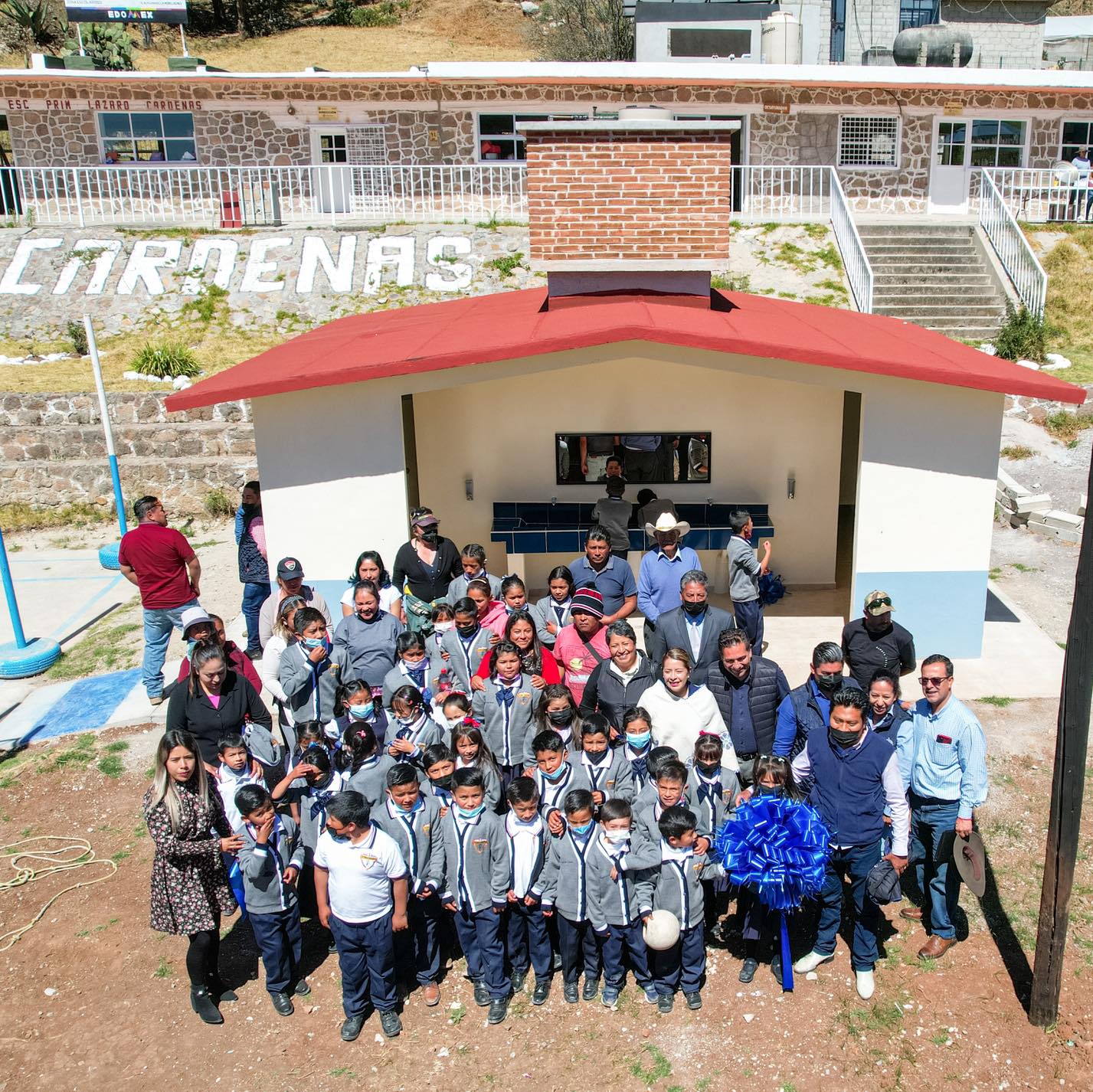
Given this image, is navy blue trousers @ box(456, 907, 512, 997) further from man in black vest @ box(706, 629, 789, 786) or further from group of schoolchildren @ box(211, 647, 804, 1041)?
man in black vest @ box(706, 629, 789, 786)

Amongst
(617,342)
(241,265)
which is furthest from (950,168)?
(617,342)

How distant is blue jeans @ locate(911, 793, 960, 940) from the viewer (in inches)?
204

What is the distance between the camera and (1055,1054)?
4.66m

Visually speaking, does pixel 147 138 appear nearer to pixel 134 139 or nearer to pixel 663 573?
pixel 134 139

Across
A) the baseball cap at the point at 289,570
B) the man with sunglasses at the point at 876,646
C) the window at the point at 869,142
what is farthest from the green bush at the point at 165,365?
the window at the point at 869,142

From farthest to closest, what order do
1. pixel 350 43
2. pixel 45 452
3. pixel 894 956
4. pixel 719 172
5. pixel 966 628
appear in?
pixel 350 43 → pixel 45 452 → pixel 719 172 → pixel 966 628 → pixel 894 956

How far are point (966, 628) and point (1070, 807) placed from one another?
4419 millimetres

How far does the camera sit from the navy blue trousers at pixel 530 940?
16.3ft

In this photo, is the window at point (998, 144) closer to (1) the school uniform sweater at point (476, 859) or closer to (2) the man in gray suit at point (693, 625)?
(2) the man in gray suit at point (693, 625)

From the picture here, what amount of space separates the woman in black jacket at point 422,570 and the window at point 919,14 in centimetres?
3277

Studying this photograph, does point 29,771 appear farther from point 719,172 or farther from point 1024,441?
point 1024,441

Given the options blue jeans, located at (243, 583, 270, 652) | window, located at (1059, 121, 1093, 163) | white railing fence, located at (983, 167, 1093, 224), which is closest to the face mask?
blue jeans, located at (243, 583, 270, 652)

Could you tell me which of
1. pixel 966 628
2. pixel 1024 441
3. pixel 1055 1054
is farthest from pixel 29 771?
pixel 1024 441

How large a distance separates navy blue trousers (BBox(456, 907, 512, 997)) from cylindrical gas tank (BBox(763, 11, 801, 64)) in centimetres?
2505
